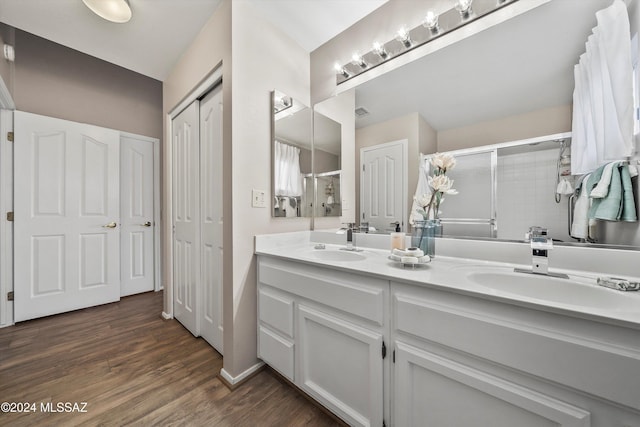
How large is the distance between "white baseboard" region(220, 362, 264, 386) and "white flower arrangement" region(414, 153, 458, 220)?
1420 millimetres

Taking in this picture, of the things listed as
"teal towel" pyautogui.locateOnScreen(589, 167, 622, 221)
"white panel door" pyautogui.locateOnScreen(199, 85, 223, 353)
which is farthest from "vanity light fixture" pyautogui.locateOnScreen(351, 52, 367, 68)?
"teal towel" pyautogui.locateOnScreen(589, 167, 622, 221)

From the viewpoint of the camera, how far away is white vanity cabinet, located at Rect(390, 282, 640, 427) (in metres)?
0.55

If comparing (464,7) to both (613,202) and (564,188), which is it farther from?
(613,202)

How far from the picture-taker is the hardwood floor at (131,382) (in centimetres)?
117

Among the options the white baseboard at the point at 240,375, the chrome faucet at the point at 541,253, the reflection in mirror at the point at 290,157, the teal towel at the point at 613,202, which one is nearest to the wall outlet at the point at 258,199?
the reflection in mirror at the point at 290,157

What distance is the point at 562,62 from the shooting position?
0.97 meters

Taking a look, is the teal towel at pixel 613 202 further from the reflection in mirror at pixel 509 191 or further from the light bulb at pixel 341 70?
the light bulb at pixel 341 70

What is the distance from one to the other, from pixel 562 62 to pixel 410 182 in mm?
774

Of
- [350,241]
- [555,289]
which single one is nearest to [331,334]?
[350,241]

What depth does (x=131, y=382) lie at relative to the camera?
4.62ft

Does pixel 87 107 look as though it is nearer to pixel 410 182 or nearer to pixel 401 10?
pixel 401 10

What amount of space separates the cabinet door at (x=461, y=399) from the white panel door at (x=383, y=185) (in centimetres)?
77

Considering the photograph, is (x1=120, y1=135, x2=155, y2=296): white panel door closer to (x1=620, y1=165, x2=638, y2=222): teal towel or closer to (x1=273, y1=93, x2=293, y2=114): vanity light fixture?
(x1=273, y1=93, x2=293, y2=114): vanity light fixture

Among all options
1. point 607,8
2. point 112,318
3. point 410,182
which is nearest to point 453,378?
point 410,182
